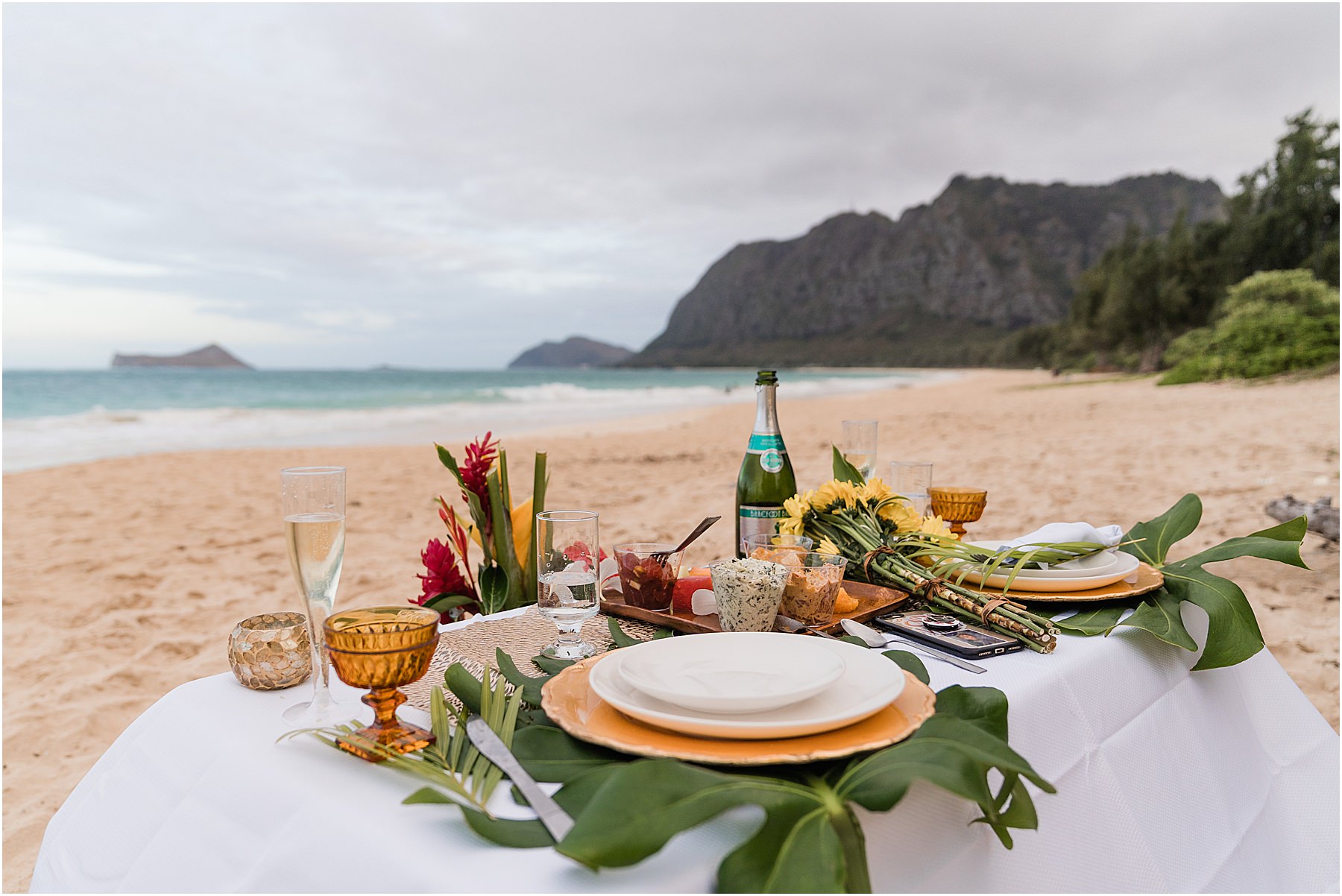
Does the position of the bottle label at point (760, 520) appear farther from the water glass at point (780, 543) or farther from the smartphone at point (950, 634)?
the smartphone at point (950, 634)

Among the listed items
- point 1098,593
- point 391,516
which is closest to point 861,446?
point 1098,593

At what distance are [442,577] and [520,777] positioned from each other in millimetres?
898

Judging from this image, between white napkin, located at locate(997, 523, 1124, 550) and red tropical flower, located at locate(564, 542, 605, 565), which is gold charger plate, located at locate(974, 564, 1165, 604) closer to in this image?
white napkin, located at locate(997, 523, 1124, 550)

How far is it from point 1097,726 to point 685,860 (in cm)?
74

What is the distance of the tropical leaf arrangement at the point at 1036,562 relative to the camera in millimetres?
1118

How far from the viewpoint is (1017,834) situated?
2.62ft

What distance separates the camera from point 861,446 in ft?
5.86

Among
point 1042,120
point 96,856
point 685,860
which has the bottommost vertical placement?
point 96,856

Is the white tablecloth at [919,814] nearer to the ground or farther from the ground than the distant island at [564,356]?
nearer to the ground

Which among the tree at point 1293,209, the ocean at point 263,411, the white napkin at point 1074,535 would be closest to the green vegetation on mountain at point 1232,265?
the tree at point 1293,209

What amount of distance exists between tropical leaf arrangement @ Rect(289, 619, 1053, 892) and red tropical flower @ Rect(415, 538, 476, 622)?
68 centimetres

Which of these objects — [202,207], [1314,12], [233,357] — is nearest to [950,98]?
[1314,12]

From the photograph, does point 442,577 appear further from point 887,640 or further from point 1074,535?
point 1074,535

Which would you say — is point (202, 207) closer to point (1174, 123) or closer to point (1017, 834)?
point (1017, 834)
